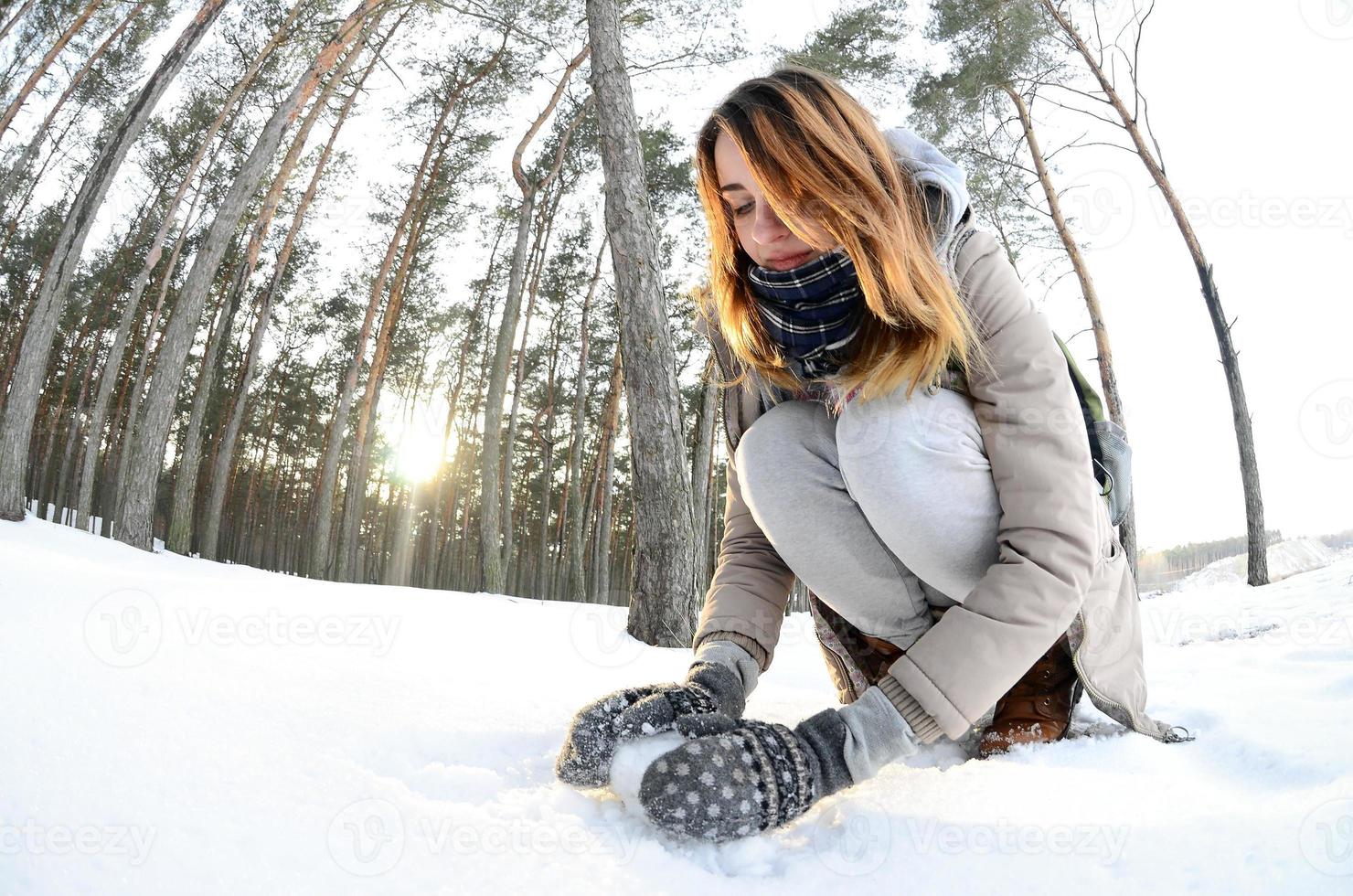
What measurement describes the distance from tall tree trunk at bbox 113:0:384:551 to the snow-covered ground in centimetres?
593

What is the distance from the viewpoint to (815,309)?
1190mm

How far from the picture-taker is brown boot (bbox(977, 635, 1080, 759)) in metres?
1.19

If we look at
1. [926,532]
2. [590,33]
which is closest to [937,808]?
[926,532]

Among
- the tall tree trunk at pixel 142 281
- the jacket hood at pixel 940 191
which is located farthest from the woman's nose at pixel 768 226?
the tall tree trunk at pixel 142 281

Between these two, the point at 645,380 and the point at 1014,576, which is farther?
the point at 645,380

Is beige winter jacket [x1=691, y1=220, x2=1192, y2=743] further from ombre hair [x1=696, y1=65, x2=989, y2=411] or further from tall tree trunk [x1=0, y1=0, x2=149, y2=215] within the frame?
tall tree trunk [x1=0, y1=0, x2=149, y2=215]

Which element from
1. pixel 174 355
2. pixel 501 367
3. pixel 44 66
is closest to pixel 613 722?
pixel 174 355

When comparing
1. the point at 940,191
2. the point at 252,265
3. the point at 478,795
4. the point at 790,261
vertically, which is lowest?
the point at 478,795

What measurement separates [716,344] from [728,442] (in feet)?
0.71

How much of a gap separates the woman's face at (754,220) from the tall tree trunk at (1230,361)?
373 inches

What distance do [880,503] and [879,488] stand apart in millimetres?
26

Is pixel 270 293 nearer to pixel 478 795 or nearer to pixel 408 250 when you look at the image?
→ pixel 408 250

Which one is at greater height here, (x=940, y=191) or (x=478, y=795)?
(x=940, y=191)

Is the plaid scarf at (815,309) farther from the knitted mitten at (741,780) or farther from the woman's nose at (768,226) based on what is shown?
the knitted mitten at (741,780)
